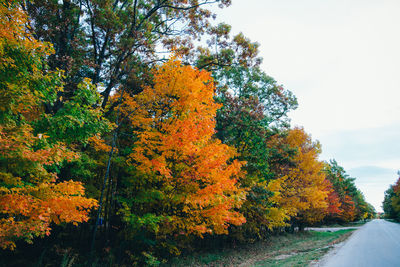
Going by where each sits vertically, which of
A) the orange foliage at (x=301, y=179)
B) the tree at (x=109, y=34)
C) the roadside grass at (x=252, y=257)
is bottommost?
the roadside grass at (x=252, y=257)

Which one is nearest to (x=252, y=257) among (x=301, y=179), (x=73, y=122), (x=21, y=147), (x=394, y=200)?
(x=301, y=179)

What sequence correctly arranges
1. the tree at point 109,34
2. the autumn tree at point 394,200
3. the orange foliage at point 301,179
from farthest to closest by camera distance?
the autumn tree at point 394,200 → the orange foliage at point 301,179 → the tree at point 109,34

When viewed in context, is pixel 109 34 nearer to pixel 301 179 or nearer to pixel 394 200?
pixel 301 179

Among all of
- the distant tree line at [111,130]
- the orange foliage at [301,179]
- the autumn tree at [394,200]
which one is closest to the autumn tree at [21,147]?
the distant tree line at [111,130]

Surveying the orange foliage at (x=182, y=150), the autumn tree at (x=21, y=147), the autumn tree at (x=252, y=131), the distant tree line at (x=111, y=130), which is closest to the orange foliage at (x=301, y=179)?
the autumn tree at (x=252, y=131)

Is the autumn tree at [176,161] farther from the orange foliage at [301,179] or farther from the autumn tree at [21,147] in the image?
the orange foliage at [301,179]

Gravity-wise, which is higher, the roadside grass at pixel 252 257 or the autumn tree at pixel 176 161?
the autumn tree at pixel 176 161

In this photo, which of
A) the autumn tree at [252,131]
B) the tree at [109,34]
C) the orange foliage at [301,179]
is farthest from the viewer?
the orange foliage at [301,179]

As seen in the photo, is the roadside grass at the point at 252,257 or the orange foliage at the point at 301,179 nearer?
the roadside grass at the point at 252,257

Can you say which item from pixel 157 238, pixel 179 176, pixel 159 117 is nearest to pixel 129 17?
pixel 159 117

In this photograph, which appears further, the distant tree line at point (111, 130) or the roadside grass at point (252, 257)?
the roadside grass at point (252, 257)

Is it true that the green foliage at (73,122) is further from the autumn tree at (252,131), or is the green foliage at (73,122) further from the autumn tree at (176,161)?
the autumn tree at (252,131)

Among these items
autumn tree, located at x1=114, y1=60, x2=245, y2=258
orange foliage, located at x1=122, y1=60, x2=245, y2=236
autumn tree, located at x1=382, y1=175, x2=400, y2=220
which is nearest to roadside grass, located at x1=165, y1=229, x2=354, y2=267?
autumn tree, located at x1=114, y1=60, x2=245, y2=258

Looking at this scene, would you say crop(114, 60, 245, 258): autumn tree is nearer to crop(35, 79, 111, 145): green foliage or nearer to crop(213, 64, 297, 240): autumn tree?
crop(35, 79, 111, 145): green foliage
